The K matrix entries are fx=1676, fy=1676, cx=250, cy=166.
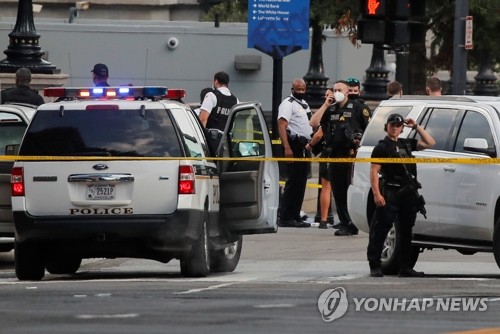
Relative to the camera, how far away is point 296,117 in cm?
2216

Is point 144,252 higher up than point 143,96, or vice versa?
point 143,96

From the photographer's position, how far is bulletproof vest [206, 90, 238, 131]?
69.1 feet

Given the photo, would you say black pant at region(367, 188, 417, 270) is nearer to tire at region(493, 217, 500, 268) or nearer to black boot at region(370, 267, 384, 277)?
black boot at region(370, 267, 384, 277)

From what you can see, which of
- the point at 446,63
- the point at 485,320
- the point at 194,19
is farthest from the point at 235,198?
the point at 194,19

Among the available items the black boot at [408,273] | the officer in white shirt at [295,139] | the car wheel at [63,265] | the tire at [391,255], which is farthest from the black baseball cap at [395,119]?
the officer in white shirt at [295,139]

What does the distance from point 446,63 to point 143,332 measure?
102ft

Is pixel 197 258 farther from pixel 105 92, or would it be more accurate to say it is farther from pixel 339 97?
pixel 339 97

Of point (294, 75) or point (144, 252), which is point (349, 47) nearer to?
point (294, 75)

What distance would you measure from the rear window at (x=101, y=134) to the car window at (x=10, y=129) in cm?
246

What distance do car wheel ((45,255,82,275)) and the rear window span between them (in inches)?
56.5

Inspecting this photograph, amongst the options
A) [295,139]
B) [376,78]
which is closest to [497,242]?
[295,139]

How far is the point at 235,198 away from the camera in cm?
1652

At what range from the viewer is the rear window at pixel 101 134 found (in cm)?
1489

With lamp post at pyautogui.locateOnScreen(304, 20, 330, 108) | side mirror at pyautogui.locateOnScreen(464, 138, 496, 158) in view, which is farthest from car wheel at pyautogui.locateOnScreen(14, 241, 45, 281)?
lamp post at pyautogui.locateOnScreen(304, 20, 330, 108)
